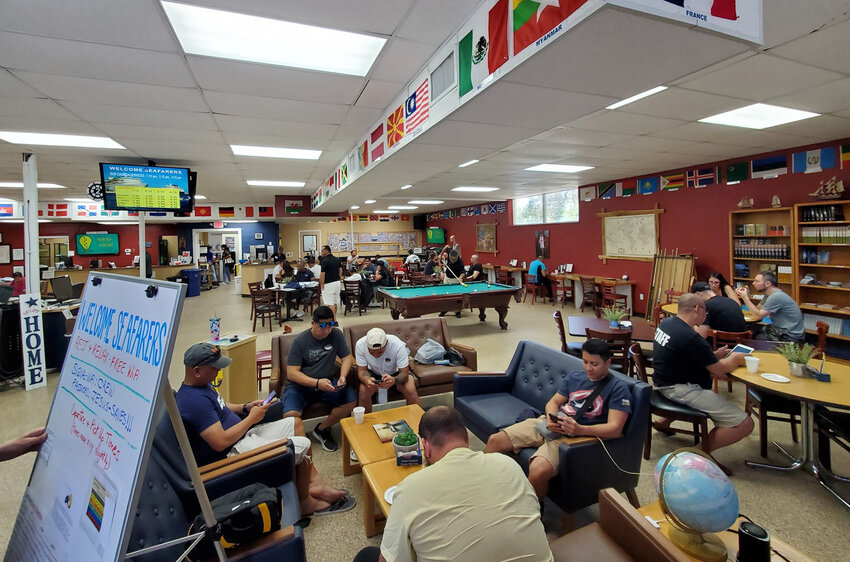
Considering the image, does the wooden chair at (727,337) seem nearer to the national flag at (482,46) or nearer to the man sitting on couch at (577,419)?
the man sitting on couch at (577,419)

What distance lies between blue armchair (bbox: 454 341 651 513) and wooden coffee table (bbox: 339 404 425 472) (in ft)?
1.78

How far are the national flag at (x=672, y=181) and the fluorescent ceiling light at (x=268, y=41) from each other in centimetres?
680

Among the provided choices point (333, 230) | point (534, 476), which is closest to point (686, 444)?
point (534, 476)

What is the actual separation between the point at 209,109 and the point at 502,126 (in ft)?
9.49

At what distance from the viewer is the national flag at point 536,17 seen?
1.77m

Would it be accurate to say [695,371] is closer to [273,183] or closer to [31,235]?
[31,235]

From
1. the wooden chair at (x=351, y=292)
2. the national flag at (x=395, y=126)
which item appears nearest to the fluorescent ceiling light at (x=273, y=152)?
the national flag at (x=395, y=126)

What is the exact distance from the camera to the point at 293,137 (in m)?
5.00

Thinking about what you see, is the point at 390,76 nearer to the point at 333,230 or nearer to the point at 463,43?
the point at 463,43

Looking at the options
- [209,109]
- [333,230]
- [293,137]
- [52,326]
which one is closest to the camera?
[209,109]

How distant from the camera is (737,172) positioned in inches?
254

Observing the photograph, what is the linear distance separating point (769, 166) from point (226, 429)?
8021mm

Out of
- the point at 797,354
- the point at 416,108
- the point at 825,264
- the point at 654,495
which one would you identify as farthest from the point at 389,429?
the point at 825,264

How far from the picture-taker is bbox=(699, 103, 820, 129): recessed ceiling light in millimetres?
3973
